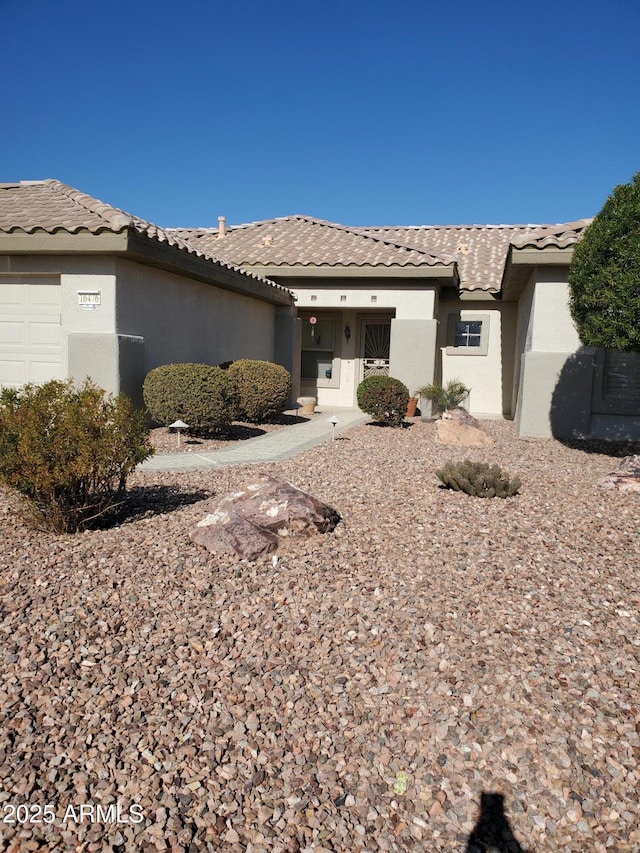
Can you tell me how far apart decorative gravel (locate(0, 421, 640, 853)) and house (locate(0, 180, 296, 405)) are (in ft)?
17.5

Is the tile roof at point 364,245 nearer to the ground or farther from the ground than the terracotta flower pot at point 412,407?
farther from the ground

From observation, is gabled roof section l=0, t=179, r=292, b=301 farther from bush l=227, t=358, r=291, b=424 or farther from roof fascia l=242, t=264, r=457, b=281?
roof fascia l=242, t=264, r=457, b=281

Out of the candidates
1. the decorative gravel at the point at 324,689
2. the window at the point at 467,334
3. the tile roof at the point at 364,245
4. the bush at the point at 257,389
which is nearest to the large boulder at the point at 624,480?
the decorative gravel at the point at 324,689

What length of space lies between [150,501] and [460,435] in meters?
5.69

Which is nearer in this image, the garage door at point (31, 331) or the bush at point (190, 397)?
the bush at point (190, 397)

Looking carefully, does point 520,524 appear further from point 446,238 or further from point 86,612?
point 446,238

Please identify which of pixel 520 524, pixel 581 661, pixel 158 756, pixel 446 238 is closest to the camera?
pixel 158 756

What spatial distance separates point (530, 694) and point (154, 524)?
3466 mm

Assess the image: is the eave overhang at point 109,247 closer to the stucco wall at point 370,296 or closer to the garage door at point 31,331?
the garage door at point 31,331

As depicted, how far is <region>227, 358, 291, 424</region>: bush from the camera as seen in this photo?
1205cm

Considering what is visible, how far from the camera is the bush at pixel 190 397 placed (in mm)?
9922

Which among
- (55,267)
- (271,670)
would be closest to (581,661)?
(271,670)

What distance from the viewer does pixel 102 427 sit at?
5406mm

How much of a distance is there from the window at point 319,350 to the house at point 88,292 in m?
6.05
